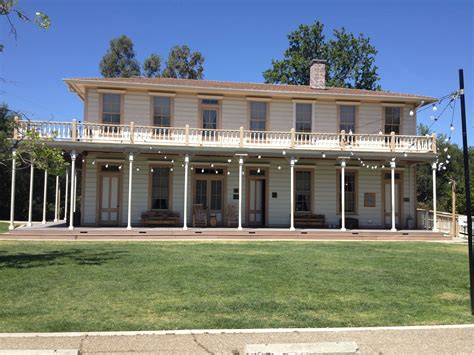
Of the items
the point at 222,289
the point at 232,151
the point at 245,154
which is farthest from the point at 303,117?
the point at 222,289

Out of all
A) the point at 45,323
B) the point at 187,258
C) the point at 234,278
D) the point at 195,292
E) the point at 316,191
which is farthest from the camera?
the point at 316,191

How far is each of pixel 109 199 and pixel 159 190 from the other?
7.24 ft

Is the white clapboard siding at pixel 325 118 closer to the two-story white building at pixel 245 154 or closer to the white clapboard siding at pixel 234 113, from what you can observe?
the two-story white building at pixel 245 154

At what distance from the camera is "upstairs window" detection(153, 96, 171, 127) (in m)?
22.5

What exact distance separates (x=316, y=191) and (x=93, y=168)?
10171mm

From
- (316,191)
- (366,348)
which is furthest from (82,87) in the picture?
(366,348)

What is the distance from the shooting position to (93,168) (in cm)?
2186

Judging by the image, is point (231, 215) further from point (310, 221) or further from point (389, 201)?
point (389, 201)

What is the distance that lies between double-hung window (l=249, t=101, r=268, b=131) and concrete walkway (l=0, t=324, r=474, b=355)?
17.5m

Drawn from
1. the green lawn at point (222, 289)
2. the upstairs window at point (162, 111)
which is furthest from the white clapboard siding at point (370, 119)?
the green lawn at point (222, 289)

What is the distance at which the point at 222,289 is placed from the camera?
8.77 metres

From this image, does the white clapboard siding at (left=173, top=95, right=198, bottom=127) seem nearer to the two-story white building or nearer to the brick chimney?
the two-story white building

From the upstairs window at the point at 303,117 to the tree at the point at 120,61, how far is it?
29.2 metres

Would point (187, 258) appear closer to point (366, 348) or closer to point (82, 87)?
point (366, 348)
